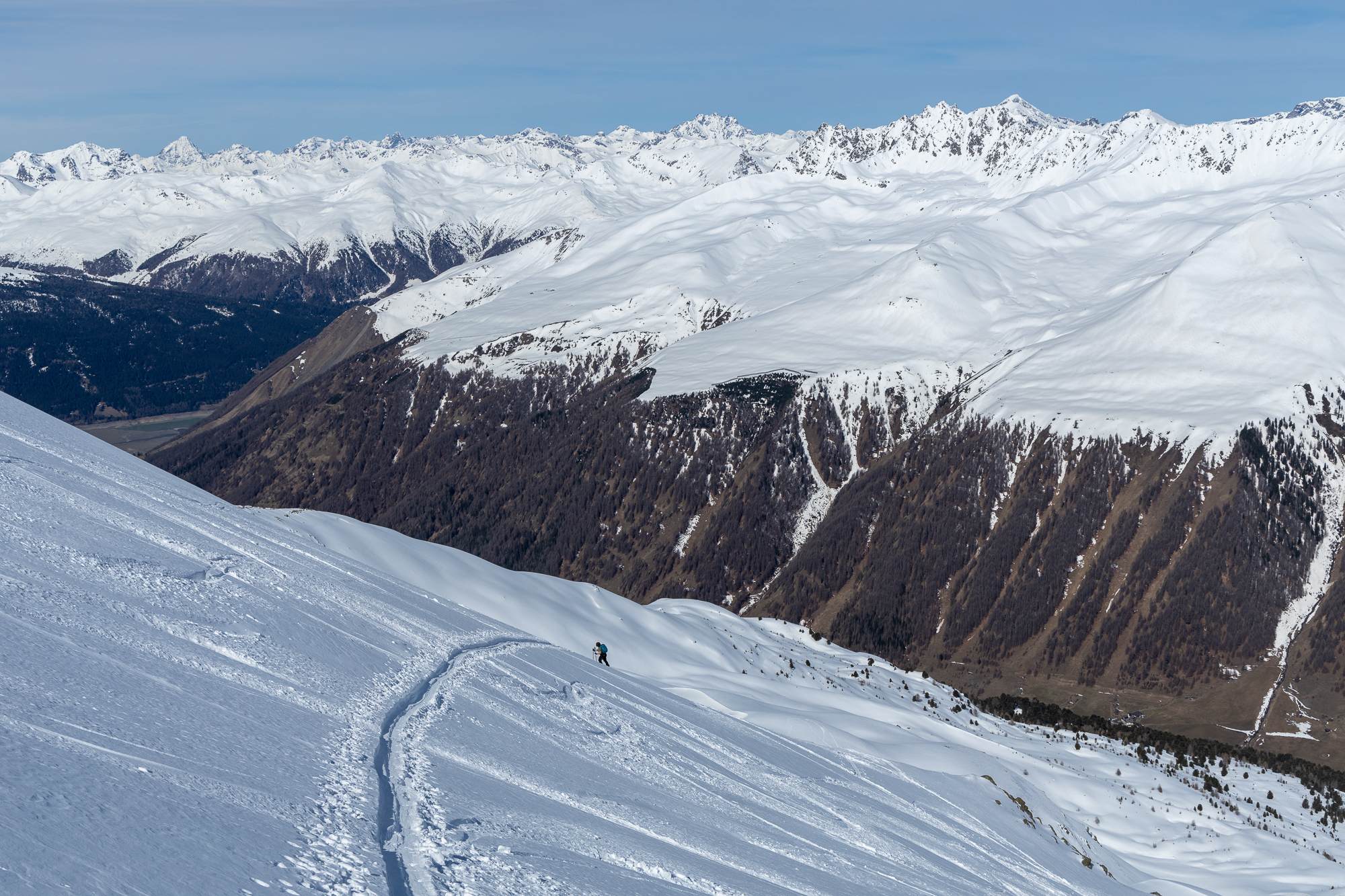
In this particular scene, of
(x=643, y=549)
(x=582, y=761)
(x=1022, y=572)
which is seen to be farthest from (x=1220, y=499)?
(x=582, y=761)

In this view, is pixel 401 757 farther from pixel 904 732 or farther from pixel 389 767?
pixel 904 732

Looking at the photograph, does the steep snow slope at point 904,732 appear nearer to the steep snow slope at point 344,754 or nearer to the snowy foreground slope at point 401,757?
the snowy foreground slope at point 401,757

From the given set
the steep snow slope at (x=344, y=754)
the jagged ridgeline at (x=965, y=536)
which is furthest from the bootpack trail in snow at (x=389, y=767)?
the jagged ridgeline at (x=965, y=536)

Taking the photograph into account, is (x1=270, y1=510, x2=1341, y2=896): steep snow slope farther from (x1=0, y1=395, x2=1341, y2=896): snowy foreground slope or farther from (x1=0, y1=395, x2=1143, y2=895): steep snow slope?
(x1=0, y1=395, x2=1143, y2=895): steep snow slope

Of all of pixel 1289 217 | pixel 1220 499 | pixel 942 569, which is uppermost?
pixel 1289 217

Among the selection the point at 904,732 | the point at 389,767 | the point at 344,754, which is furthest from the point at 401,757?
the point at 904,732

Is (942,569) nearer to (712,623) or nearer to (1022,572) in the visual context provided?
(1022,572)
